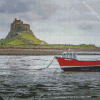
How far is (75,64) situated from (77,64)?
13.5 inches

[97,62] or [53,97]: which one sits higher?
[97,62]

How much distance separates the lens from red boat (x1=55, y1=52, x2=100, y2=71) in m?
31.8

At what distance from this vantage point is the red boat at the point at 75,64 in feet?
104

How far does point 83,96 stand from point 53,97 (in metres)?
2.45

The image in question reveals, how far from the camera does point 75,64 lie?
3186cm

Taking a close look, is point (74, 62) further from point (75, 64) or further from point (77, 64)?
point (77, 64)

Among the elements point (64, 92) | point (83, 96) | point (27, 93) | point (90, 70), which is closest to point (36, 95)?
point (27, 93)

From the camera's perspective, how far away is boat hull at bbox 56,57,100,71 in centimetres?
3180

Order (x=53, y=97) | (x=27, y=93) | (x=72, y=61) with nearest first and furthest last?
1. (x=53, y=97)
2. (x=27, y=93)
3. (x=72, y=61)

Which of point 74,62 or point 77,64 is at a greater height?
point 74,62

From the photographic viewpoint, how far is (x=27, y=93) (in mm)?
16359

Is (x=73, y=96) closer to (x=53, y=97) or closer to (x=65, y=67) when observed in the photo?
(x=53, y=97)

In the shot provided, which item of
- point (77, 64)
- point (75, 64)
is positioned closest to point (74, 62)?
point (75, 64)

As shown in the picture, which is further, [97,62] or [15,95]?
[97,62]
